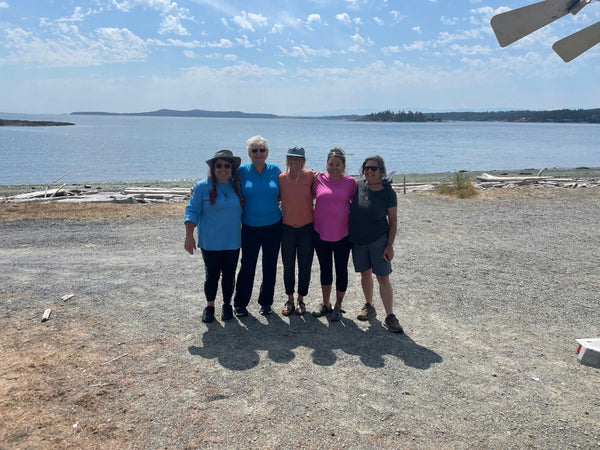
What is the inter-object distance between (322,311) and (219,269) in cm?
125

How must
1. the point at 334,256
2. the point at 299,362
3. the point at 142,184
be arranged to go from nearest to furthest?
the point at 299,362 → the point at 334,256 → the point at 142,184

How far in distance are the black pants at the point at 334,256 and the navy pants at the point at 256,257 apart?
1.48 ft

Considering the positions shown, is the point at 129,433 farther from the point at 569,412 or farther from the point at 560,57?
the point at 560,57

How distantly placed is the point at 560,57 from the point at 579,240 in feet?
24.1

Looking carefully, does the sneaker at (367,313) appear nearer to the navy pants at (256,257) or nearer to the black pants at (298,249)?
the black pants at (298,249)

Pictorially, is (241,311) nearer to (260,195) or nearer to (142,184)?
(260,195)

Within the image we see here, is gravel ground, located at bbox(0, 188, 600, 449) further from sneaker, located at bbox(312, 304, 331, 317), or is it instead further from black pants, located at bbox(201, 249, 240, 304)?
black pants, located at bbox(201, 249, 240, 304)

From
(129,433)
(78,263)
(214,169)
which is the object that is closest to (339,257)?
(214,169)

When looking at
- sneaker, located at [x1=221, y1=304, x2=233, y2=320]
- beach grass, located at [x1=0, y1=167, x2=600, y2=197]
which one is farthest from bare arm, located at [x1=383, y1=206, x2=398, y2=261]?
beach grass, located at [x1=0, y1=167, x2=600, y2=197]

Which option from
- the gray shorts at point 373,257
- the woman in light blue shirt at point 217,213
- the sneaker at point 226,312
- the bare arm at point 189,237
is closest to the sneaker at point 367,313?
the gray shorts at point 373,257

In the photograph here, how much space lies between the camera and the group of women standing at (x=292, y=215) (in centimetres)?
478

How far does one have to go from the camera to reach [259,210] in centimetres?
491

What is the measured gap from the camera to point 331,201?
4.82 metres

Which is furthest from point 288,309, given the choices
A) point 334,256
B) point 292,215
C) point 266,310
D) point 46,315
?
point 46,315
